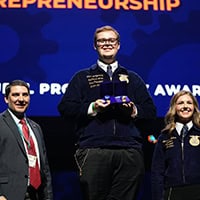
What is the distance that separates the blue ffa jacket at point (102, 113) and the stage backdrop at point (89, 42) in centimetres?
70

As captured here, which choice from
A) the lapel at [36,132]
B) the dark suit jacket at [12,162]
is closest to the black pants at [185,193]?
the dark suit jacket at [12,162]

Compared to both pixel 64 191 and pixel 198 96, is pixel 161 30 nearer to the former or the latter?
pixel 198 96

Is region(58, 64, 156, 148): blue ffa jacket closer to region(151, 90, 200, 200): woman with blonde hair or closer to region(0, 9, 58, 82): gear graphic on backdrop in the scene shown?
region(151, 90, 200, 200): woman with blonde hair

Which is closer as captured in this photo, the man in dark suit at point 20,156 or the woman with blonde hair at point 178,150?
the man in dark suit at point 20,156

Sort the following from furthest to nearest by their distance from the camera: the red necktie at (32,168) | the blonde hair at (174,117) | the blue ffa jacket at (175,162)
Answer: the blonde hair at (174,117), the blue ffa jacket at (175,162), the red necktie at (32,168)

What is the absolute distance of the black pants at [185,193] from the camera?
2045 mm

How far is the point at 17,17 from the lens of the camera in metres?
3.88

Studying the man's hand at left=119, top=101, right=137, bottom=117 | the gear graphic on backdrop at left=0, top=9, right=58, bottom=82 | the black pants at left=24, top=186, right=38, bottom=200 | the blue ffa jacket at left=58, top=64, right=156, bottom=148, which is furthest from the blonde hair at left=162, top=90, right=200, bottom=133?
the gear graphic on backdrop at left=0, top=9, right=58, bottom=82

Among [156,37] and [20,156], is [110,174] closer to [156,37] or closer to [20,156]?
[20,156]

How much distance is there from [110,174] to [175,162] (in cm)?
50

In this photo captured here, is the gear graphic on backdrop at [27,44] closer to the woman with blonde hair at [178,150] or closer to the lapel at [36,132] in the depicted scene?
the lapel at [36,132]

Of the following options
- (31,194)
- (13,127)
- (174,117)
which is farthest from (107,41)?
(31,194)

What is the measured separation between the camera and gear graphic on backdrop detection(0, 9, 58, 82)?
3.81 metres

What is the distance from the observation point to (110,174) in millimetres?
2877
